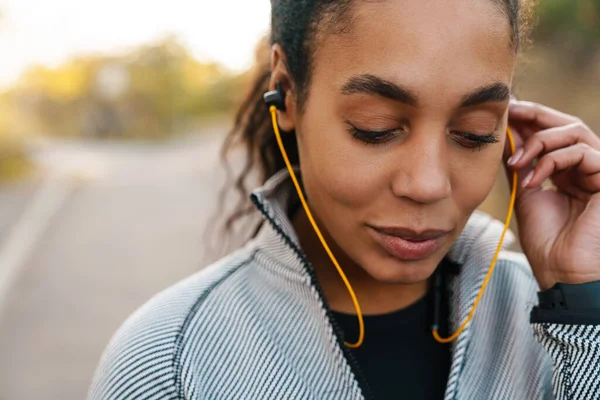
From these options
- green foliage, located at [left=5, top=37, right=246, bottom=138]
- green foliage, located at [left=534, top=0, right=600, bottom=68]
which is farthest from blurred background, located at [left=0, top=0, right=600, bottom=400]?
green foliage, located at [left=5, top=37, right=246, bottom=138]

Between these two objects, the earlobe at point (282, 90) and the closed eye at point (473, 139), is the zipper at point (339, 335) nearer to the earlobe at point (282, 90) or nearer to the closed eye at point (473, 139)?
the earlobe at point (282, 90)

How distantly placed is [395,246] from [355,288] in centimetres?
32

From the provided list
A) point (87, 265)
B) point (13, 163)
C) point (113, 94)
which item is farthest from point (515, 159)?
point (113, 94)

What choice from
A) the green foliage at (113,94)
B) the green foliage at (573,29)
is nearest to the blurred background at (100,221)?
the green foliage at (573,29)

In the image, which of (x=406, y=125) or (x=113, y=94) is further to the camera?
(x=113, y=94)

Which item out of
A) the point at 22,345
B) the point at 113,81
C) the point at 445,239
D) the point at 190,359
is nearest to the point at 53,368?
the point at 22,345

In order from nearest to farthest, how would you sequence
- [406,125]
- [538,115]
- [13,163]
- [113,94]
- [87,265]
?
[406,125], [538,115], [87,265], [13,163], [113,94]

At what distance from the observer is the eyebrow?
146 centimetres

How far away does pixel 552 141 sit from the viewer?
6.36 ft

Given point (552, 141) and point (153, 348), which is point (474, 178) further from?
point (153, 348)

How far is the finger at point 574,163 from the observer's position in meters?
1.90

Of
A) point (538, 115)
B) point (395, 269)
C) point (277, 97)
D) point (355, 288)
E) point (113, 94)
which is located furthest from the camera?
point (113, 94)

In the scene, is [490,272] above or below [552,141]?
below

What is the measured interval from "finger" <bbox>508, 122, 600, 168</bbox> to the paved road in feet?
6.49
